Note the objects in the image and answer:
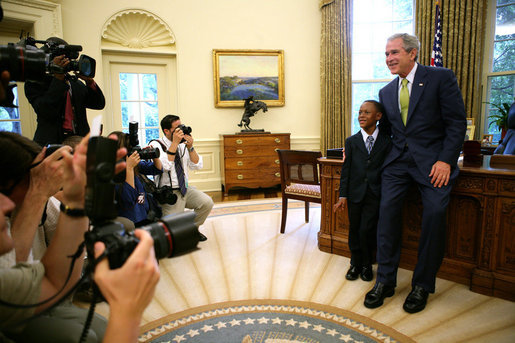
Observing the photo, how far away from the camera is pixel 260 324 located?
1.74m

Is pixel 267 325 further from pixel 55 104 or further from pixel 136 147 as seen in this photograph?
pixel 55 104

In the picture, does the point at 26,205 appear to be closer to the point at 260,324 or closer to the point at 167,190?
the point at 260,324

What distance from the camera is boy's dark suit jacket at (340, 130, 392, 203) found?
7.08ft

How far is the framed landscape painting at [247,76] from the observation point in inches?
206

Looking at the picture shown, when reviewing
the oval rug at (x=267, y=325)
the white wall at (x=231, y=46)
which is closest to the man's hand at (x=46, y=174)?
the oval rug at (x=267, y=325)

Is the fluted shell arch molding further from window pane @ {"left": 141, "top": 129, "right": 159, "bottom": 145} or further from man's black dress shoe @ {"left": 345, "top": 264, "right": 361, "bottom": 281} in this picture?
man's black dress shoe @ {"left": 345, "top": 264, "right": 361, "bottom": 281}

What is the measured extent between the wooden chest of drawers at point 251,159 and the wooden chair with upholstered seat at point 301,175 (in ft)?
5.92

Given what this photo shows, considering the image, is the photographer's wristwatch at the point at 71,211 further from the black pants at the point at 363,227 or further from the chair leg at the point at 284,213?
the chair leg at the point at 284,213

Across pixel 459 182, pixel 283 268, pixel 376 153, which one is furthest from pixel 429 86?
pixel 283 268

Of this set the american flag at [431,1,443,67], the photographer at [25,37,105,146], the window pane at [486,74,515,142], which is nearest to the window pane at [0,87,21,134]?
the photographer at [25,37,105,146]

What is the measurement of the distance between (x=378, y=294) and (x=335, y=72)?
4268 millimetres

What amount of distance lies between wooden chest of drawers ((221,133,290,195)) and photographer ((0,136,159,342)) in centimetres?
383

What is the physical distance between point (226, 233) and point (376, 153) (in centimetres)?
172

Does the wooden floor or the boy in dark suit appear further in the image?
the wooden floor
